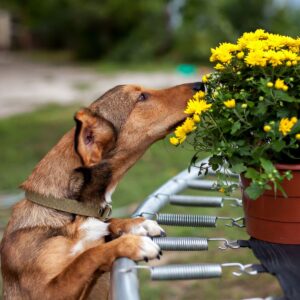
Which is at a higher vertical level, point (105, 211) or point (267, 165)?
point (267, 165)

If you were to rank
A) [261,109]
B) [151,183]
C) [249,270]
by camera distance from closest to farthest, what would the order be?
[249,270] → [261,109] → [151,183]

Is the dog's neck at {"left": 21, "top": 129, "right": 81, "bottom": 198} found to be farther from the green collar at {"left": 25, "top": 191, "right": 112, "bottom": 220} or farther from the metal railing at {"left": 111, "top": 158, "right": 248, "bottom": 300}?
the metal railing at {"left": 111, "top": 158, "right": 248, "bottom": 300}

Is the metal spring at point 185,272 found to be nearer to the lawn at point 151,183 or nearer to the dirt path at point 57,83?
the lawn at point 151,183

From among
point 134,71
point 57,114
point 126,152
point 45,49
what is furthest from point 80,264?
point 45,49

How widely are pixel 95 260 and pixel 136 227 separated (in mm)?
342

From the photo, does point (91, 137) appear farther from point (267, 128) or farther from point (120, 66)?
point (120, 66)

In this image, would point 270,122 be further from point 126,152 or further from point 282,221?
point 126,152

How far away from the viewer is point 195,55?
75.6 ft

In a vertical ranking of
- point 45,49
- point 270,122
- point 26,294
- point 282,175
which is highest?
point 45,49

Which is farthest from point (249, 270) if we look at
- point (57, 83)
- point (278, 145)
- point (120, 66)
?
point (120, 66)

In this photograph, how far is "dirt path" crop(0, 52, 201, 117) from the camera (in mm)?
15234

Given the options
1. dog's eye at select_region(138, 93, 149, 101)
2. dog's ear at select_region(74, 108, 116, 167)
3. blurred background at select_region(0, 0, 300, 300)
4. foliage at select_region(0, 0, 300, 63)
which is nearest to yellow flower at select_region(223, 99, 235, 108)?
dog's ear at select_region(74, 108, 116, 167)

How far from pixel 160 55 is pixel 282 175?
2335 centimetres

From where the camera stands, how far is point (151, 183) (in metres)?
7.34
